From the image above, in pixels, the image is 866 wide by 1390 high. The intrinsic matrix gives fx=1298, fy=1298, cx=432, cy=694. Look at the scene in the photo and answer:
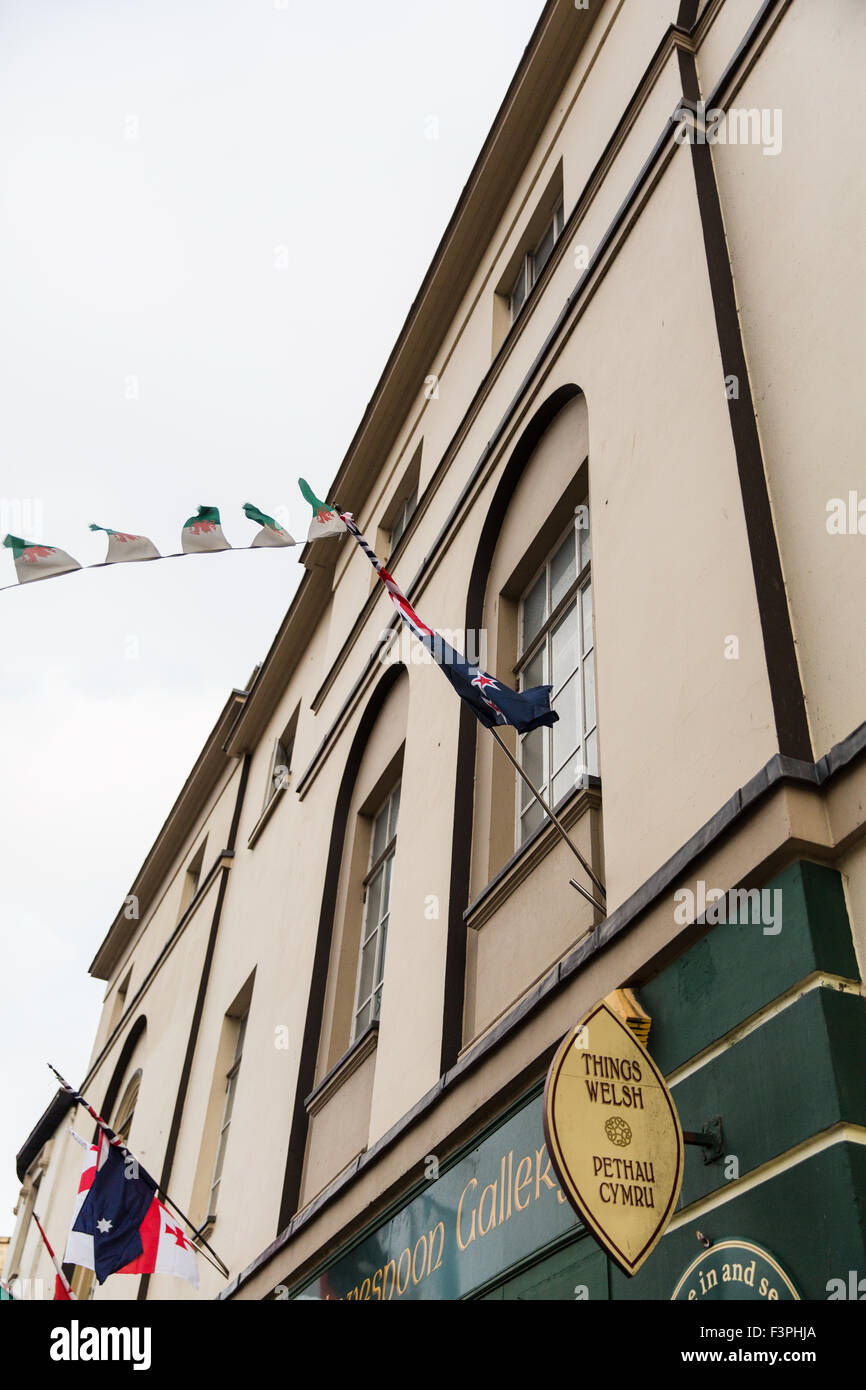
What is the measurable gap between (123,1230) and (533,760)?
5.18 metres

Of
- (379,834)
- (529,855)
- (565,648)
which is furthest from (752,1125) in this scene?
(379,834)

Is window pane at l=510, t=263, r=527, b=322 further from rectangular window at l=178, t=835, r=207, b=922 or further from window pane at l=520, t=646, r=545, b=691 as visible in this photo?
rectangular window at l=178, t=835, r=207, b=922

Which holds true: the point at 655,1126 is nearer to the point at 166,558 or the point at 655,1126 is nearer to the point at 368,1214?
the point at 368,1214

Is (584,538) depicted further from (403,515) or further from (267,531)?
(403,515)

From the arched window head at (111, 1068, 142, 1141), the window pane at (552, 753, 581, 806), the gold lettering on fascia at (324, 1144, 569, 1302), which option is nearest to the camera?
the gold lettering on fascia at (324, 1144, 569, 1302)

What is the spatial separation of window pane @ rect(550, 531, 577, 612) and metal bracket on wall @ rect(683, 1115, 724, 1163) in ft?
13.9

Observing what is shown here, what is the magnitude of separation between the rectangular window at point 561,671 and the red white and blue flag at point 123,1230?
4478 mm

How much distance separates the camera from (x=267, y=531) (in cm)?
941

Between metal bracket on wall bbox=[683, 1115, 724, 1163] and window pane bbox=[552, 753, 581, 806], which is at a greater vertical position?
window pane bbox=[552, 753, 581, 806]

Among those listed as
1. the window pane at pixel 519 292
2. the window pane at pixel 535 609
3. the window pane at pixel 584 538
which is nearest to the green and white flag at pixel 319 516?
the window pane at pixel 535 609

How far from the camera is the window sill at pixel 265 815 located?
565 inches

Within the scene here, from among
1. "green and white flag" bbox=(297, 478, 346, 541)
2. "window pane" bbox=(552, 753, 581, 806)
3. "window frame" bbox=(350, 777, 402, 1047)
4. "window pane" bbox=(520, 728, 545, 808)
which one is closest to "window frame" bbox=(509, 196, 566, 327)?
"green and white flag" bbox=(297, 478, 346, 541)

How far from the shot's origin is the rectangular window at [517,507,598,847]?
736 cm

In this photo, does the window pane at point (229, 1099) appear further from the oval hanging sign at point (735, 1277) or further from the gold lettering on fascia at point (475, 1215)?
the oval hanging sign at point (735, 1277)
